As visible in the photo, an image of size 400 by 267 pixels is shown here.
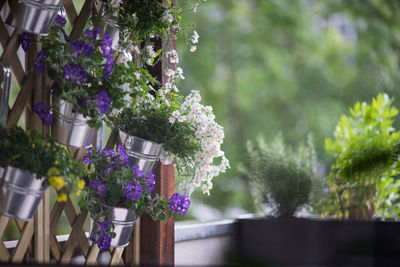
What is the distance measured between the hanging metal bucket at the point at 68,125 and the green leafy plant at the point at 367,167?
1.47 m

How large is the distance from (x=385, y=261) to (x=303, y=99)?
12.7ft

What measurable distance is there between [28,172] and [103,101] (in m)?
0.29

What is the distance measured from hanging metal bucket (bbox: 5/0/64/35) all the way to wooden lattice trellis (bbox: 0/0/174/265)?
0.07 metres

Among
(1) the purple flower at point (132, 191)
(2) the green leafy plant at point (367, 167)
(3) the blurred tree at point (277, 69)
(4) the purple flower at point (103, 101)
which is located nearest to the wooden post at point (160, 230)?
(1) the purple flower at point (132, 191)

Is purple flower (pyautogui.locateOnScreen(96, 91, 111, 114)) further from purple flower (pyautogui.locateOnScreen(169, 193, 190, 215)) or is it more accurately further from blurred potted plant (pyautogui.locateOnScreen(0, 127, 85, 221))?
purple flower (pyautogui.locateOnScreen(169, 193, 190, 215))

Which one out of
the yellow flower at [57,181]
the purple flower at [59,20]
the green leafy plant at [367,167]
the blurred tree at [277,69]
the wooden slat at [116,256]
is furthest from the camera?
Result: the blurred tree at [277,69]

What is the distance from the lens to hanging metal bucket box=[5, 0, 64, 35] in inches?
46.4

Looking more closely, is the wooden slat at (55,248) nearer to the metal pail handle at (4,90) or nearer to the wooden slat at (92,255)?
the wooden slat at (92,255)

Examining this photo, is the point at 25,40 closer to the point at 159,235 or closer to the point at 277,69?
the point at 159,235

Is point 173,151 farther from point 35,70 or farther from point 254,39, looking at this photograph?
point 254,39

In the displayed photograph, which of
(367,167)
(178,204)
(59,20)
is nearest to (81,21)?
(59,20)

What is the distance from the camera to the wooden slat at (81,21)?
1428 mm

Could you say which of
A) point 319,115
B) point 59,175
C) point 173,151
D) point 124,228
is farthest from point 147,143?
point 319,115

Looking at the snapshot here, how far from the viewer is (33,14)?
1.19m
